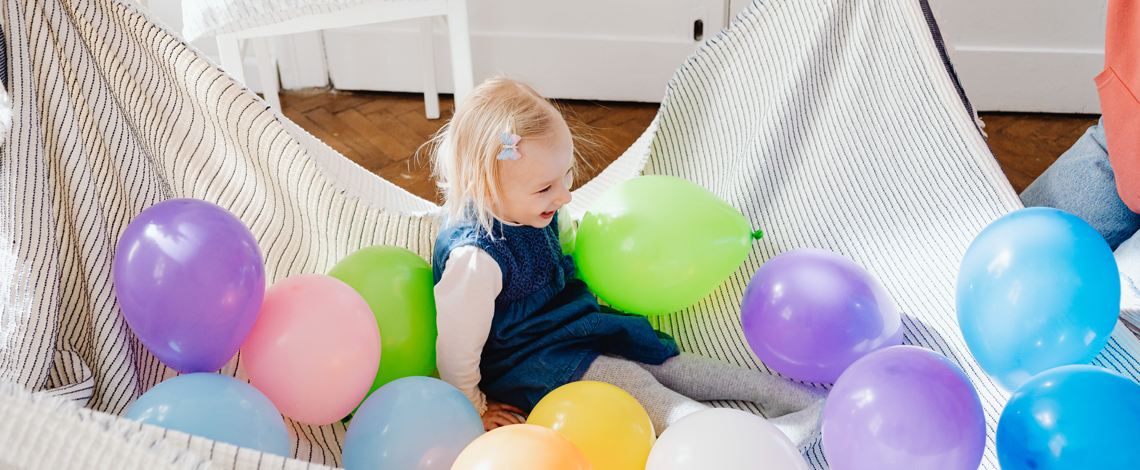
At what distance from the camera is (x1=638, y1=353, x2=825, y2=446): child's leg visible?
3.67 feet

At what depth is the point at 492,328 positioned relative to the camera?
112 centimetres

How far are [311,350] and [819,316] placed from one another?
2.16ft

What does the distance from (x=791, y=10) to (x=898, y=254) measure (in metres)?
0.51

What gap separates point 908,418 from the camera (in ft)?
2.75

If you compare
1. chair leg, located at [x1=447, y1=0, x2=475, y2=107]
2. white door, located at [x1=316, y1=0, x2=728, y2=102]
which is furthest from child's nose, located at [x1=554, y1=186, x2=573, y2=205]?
white door, located at [x1=316, y1=0, x2=728, y2=102]

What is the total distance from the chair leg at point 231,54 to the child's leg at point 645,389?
108 centimetres

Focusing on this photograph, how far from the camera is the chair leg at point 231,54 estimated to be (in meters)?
1.70

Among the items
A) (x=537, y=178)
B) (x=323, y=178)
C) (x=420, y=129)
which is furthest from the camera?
(x=420, y=129)

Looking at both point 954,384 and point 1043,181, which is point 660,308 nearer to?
point 954,384

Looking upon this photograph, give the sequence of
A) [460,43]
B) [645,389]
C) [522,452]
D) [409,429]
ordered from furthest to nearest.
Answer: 1. [460,43]
2. [645,389]
3. [409,429]
4. [522,452]

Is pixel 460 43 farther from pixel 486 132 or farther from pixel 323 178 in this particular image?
pixel 486 132

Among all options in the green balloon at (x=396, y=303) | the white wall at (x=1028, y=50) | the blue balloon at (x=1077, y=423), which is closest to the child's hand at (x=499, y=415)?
the green balloon at (x=396, y=303)

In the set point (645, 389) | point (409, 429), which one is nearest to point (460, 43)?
point (645, 389)

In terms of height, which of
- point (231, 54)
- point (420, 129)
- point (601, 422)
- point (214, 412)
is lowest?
point (420, 129)
